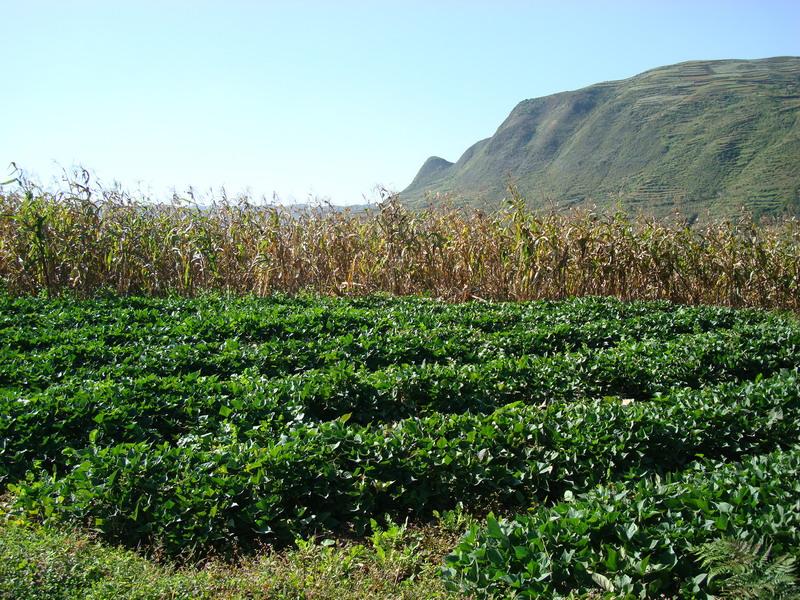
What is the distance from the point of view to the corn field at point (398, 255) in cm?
1069

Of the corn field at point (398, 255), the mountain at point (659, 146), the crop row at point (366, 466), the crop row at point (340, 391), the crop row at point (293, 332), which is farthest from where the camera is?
the mountain at point (659, 146)

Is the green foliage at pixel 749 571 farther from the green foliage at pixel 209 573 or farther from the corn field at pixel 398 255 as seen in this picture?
the corn field at pixel 398 255

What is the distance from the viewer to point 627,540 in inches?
118

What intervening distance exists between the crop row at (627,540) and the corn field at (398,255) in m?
7.71

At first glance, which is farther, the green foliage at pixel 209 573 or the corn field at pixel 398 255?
the corn field at pixel 398 255

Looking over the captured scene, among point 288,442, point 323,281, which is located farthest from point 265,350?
point 323,281

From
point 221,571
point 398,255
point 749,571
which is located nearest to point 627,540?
point 749,571

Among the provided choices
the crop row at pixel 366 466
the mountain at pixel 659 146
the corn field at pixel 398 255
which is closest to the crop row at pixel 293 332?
the corn field at pixel 398 255

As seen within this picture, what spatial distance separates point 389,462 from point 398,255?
755 cm

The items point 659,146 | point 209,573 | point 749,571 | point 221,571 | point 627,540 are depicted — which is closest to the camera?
point 749,571

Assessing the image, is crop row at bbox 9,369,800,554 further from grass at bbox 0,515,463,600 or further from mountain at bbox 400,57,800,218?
mountain at bbox 400,57,800,218

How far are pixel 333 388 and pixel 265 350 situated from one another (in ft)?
4.90

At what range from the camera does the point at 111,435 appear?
16.0 feet

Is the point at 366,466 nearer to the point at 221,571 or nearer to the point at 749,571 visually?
the point at 221,571
